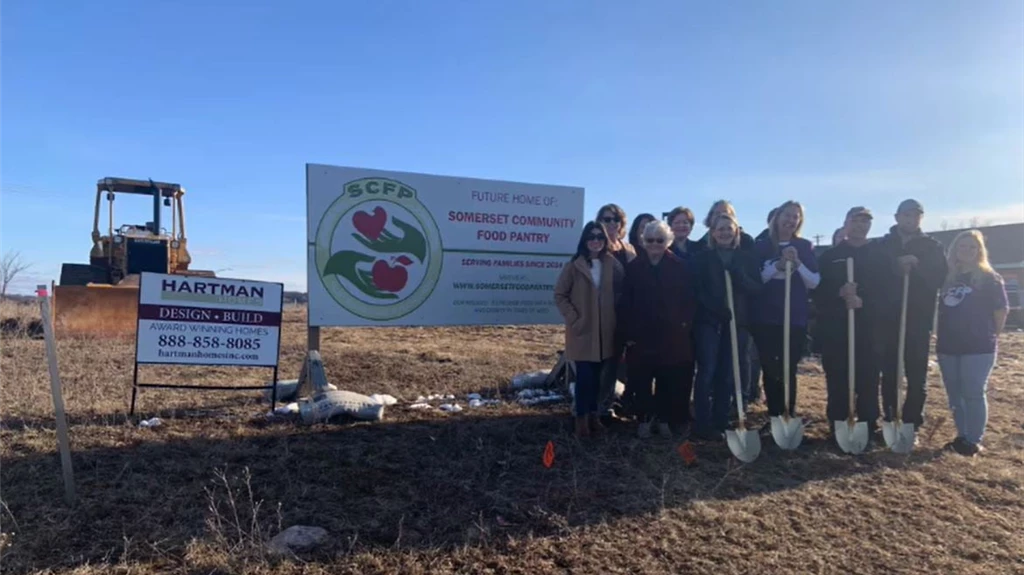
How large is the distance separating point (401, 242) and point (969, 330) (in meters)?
5.09

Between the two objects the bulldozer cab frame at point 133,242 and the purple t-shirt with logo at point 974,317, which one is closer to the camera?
the purple t-shirt with logo at point 974,317

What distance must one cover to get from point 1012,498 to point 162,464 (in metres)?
5.62

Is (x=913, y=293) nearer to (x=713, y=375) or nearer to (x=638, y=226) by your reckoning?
(x=713, y=375)

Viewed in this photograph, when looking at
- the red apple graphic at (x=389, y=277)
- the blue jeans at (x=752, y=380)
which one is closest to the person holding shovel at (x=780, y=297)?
the blue jeans at (x=752, y=380)

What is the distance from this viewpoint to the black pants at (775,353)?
537cm

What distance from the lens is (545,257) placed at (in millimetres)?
7895

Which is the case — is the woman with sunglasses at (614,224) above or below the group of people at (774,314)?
above

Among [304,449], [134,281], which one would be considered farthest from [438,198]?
[134,281]

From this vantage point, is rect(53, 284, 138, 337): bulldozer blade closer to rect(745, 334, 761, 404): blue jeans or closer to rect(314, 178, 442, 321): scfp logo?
rect(314, 178, 442, 321): scfp logo

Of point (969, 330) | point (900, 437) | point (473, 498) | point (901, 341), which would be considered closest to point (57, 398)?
point (473, 498)

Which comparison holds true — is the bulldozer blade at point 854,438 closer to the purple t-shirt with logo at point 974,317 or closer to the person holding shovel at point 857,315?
the person holding shovel at point 857,315

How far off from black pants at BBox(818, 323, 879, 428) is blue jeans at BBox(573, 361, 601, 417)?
1879mm

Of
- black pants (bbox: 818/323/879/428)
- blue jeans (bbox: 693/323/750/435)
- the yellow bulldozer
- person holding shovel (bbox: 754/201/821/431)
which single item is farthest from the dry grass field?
the yellow bulldozer

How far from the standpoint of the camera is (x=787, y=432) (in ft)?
16.9
